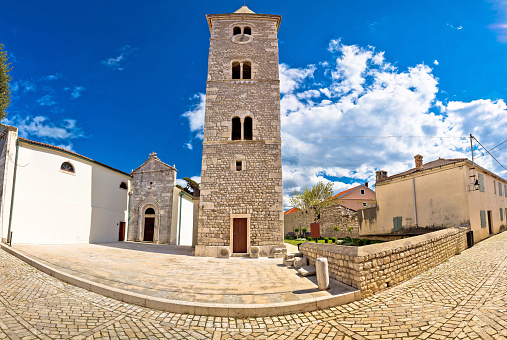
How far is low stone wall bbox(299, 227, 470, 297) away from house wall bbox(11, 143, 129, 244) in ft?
51.2

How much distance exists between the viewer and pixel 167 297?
240 inches

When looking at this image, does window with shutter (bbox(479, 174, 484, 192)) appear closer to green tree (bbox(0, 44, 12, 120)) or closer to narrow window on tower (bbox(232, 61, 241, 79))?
narrow window on tower (bbox(232, 61, 241, 79))

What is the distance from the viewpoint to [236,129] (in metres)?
16.2

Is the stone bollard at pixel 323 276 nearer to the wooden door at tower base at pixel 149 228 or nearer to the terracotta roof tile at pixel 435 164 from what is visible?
the terracotta roof tile at pixel 435 164

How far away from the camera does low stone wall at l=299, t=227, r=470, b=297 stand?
21.5 ft

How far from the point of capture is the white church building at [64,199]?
14.4m

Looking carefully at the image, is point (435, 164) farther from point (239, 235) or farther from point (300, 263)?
point (239, 235)

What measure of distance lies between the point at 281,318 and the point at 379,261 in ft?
10.3

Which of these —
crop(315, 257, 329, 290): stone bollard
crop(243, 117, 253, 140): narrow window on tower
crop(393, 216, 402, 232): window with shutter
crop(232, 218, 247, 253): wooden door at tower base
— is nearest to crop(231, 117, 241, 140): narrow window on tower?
crop(243, 117, 253, 140): narrow window on tower

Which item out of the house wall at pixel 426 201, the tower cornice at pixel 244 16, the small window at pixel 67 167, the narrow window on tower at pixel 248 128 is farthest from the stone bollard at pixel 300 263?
the small window at pixel 67 167

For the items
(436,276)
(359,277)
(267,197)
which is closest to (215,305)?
(359,277)

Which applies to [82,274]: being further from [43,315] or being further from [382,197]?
[382,197]

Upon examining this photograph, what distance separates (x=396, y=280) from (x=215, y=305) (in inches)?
202

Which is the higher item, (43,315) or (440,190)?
(440,190)
